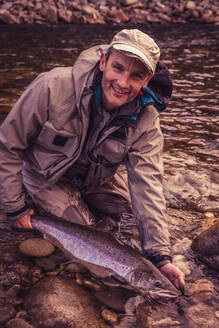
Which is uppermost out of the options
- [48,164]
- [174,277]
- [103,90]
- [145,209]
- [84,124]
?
[103,90]

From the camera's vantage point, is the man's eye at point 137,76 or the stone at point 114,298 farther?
the man's eye at point 137,76

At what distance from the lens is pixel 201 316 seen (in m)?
3.45

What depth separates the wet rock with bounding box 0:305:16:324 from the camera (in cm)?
319

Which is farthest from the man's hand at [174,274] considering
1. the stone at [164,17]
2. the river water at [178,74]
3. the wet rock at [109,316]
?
the stone at [164,17]

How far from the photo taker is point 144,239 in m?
3.86

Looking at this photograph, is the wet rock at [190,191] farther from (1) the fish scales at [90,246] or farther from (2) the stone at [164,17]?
(2) the stone at [164,17]

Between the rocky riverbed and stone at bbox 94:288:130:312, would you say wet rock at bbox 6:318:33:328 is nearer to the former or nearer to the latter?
the rocky riverbed

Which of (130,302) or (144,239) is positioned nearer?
(130,302)

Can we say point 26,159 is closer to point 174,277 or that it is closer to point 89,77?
point 89,77

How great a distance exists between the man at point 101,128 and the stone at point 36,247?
0.20 metres

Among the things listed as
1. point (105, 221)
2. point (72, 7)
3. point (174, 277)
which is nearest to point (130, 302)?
point (174, 277)

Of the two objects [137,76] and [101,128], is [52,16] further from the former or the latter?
[137,76]

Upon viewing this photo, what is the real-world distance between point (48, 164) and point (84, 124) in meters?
0.59

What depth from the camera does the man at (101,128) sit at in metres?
3.63
